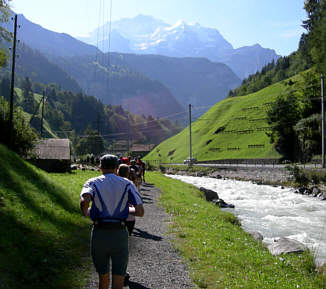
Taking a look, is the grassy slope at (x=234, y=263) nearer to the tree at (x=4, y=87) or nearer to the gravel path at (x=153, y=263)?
the gravel path at (x=153, y=263)

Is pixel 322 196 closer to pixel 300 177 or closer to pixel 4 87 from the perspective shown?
pixel 300 177

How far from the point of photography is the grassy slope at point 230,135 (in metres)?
98.0

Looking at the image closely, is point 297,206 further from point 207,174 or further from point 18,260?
point 207,174

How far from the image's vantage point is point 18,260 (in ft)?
24.7

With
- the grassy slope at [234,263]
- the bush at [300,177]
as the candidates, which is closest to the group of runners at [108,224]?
the grassy slope at [234,263]

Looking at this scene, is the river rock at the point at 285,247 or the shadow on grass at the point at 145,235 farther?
the shadow on grass at the point at 145,235

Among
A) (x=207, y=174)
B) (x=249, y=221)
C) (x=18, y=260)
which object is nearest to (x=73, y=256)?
(x=18, y=260)

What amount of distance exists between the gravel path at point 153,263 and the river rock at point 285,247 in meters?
3.46

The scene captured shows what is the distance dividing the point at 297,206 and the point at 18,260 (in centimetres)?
2357

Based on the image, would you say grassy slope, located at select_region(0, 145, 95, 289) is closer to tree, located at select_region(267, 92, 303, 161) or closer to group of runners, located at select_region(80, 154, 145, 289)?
group of runners, located at select_region(80, 154, 145, 289)

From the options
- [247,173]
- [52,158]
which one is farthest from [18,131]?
[247,173]

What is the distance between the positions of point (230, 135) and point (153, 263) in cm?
10721

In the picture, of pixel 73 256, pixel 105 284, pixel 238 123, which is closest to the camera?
pixel 105 284

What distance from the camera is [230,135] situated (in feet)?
373
